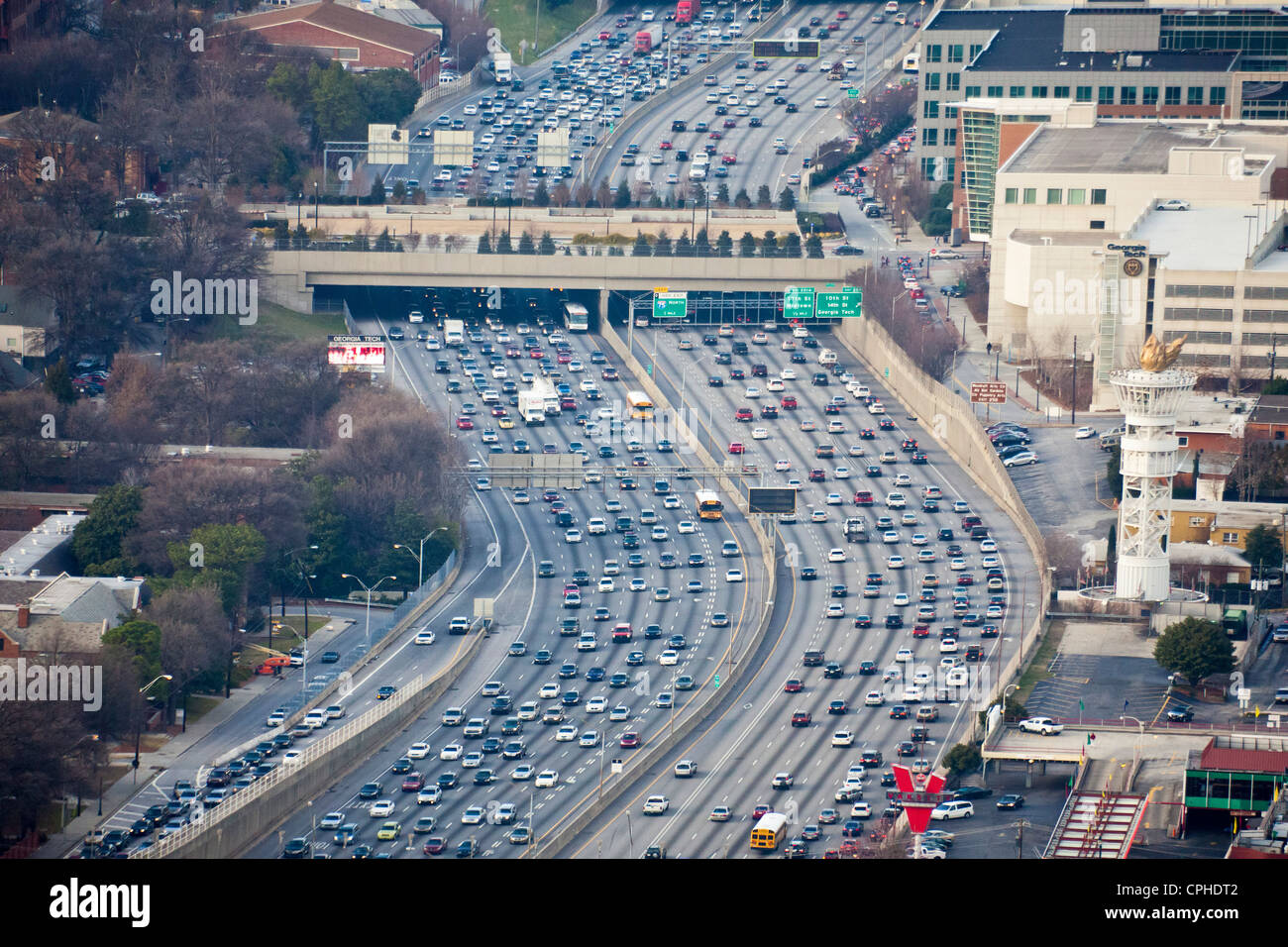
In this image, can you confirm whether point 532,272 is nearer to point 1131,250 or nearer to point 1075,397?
point 1075,397

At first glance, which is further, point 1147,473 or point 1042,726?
point 1147,473

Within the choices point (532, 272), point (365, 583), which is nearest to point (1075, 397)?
point (532, 272)

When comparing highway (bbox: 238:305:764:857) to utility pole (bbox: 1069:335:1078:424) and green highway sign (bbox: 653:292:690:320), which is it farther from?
utility pole (bbox: 1069:335:1078:424)

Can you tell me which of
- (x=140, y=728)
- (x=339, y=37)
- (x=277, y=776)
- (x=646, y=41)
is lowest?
(x=277, y=776)

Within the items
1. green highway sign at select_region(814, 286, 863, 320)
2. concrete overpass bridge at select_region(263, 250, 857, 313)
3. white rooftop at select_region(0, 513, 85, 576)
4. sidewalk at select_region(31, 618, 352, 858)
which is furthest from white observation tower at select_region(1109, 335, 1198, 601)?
concrete overpass bridge at select_region(263, 250, 857, 313)

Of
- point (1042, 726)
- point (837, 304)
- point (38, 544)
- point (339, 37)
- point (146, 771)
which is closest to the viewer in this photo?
point (146, 771)
